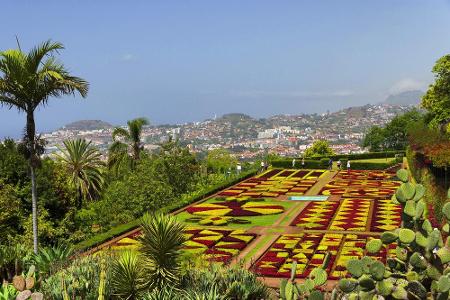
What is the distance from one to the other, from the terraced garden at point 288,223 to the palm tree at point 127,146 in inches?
376

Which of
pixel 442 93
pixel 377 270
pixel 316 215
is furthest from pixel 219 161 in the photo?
pixel 377 270

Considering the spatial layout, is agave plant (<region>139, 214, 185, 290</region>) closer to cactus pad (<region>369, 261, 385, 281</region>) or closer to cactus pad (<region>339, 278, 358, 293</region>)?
→ cactus pad (<region>339, 278, 358, 293</region>)

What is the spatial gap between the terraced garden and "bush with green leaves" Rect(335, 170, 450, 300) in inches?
301

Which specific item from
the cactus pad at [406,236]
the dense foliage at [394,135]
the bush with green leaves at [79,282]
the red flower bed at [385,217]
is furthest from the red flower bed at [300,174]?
the cactus pad at [406,236]

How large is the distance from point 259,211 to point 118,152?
18.1 metres

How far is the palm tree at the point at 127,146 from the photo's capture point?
4456 cm

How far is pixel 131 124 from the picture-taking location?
44594 millimetres

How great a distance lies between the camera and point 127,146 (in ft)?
151

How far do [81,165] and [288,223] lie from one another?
1351cm

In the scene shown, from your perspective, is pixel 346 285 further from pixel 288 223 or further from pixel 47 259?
pixel 288 223

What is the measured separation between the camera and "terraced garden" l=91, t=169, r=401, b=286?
2009cm

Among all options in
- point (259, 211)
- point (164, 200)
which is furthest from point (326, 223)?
point (164, 200)

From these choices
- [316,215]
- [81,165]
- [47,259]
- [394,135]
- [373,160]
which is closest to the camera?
[47,259]

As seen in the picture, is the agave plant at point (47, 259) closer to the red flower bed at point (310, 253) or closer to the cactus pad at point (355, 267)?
the red flower bed at point (310, 253)
